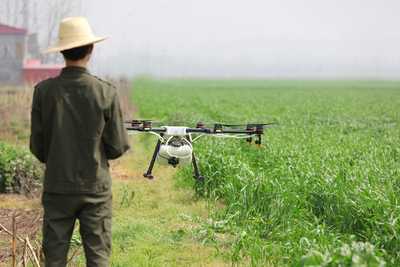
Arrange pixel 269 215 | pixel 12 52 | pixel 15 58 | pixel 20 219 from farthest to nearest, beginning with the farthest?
1. pixel 12 52
2. pixel 15 58
3. pixel 20 219
4. pixel 269 215

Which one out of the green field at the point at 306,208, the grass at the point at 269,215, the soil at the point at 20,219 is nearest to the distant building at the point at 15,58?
the soil at the point at 20,219

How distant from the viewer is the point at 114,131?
116 inches

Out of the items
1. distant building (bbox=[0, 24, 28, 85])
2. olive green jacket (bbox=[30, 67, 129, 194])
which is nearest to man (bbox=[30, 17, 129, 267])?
olive green jacket (bbox=[30, 67, 129, 194])

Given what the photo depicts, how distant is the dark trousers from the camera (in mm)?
2846

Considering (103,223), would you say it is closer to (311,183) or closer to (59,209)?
(59,209)

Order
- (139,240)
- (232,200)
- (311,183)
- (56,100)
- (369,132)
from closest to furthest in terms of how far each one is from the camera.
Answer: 1. (56,100)
2. (139,240)
3. (232,200)
4. (311,183)
5. (369,132)

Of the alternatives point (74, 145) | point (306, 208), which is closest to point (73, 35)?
point (74, 145)

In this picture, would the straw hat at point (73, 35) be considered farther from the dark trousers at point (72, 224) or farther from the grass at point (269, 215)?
the grass at point (269, 215)

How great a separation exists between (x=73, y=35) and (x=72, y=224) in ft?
4.51

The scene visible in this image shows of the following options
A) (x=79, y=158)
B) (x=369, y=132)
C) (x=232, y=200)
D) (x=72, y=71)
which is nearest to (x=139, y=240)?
(x=232, y=200)

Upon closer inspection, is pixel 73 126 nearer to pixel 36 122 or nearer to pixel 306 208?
pixel 36 122

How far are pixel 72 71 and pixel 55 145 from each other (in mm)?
530

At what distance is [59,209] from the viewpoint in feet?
9.40

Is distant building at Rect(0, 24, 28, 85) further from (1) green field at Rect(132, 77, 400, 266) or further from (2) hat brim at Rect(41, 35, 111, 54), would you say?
(2) hat brim at Rect(41, 35, 111, 54)
